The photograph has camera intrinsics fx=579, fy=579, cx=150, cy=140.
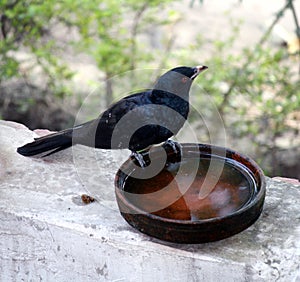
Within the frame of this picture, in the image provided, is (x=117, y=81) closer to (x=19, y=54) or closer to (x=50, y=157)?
(x=19, y=54)

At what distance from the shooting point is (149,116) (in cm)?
261

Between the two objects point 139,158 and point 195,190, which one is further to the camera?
point 139,158

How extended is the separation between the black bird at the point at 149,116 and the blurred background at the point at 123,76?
2006 mm

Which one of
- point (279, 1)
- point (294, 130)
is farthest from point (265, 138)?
point (279, 1)

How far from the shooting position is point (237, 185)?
244cm

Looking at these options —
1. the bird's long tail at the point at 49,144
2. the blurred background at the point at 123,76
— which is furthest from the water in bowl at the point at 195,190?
the blurred background at the point at 123,76

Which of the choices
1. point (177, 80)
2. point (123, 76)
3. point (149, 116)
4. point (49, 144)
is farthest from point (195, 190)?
point (123, 76)

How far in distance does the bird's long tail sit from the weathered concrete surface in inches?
1.8

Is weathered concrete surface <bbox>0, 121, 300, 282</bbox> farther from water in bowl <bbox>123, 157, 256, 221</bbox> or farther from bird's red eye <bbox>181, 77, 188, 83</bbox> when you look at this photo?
bird's red eye <bbox>181, 77, 188, 83</bbox>

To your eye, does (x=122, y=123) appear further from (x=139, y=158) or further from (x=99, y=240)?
(x=99, y=240)

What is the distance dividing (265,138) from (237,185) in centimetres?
286

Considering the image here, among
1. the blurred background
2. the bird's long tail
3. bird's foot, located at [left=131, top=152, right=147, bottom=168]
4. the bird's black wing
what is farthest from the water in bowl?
the blurred background

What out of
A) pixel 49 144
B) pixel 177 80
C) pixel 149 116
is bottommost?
pixel 49 144

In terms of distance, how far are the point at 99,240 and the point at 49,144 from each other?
2.31ft
